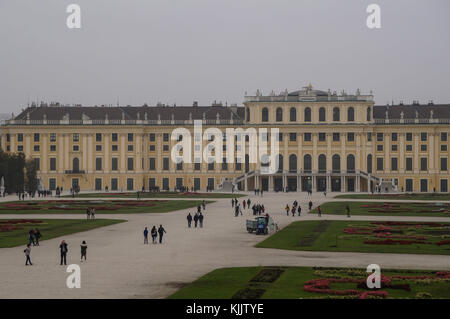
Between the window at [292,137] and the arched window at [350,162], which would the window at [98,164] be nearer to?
the window at [292,137]

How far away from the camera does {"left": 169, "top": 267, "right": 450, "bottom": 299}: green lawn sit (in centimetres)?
2375

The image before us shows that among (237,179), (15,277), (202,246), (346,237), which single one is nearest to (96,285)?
(15,277)

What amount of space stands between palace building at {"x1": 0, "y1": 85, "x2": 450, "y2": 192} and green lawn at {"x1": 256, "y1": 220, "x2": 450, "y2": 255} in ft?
188

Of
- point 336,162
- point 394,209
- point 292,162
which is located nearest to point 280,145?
point 292,162

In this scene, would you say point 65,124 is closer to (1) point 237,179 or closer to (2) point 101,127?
(2) point 101,127

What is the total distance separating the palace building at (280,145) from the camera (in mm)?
108438

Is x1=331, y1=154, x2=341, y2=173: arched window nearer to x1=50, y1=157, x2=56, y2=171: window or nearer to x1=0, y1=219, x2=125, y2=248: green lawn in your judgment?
x1=50, y1=157, x2=56, y2=171: window

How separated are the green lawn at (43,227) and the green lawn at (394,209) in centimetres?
1963

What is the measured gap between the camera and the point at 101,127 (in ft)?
369

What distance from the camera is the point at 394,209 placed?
63.4m

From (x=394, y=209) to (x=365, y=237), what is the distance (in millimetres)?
23431

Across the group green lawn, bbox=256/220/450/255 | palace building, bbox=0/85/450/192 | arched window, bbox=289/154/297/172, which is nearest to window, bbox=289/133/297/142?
palace building, bbox=0/85/450/192

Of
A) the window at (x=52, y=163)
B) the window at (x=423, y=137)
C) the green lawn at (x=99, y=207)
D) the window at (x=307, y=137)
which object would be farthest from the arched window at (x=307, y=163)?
the green lawn at (x=99, y=207)
